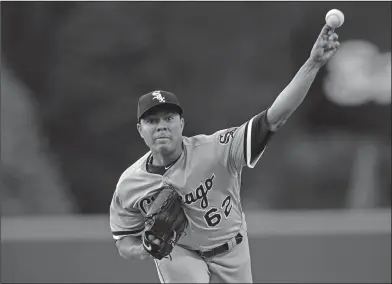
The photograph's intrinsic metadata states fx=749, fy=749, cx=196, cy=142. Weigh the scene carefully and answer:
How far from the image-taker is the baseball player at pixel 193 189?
321 cm

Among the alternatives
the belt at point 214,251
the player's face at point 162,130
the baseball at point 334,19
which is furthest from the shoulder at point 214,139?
the baseball at point 334,19

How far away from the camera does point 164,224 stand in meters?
3.14

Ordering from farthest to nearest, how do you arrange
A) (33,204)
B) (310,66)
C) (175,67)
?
1. (175,67)
2. (33,204)
3. (310,66)

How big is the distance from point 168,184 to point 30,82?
12.9 ft

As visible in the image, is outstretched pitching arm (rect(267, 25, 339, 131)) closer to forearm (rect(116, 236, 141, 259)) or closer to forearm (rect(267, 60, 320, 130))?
forearm (rect(267, 60, 320, 130))

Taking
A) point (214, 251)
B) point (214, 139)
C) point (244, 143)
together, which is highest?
point (214, 139)

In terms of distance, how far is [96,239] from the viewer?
5742mm

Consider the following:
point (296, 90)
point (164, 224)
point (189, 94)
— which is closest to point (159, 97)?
point (164, 224)

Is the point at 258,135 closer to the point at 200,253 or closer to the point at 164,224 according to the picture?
the point at 164,224

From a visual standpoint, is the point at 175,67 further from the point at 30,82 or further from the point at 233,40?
the point at 30,82

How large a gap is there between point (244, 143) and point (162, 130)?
0.35 metres

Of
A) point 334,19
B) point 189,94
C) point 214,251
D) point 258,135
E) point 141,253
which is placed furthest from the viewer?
point 189,94

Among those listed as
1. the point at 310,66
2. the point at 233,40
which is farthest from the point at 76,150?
the point at 310,66

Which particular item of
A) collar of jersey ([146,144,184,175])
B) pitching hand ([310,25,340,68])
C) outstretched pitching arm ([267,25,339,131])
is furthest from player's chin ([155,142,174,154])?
pitching hand ([310,25,340,68])
